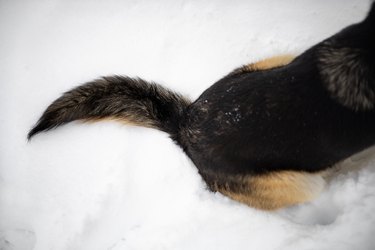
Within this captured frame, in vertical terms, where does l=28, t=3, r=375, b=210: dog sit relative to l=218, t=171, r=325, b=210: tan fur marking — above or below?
above

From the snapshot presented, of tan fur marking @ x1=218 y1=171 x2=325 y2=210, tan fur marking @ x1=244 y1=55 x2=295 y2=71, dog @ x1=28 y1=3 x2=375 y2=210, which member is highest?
tan fur marking @ x1=244 y1=55 x2=295 y2=71

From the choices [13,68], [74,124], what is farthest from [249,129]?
[13,68]

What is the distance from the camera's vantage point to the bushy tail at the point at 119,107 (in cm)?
280

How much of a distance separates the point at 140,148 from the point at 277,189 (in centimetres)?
145

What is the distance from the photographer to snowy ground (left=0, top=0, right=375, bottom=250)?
2848 millimetres

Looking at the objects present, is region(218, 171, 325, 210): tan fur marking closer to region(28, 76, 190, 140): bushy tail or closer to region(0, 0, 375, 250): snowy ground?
region(0, 0, 375, 250): snowy ground

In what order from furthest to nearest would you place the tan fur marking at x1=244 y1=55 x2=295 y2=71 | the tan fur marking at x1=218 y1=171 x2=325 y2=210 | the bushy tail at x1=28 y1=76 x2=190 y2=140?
the tan fur marking at x1=244 y1=55 x2=295 y2=71
the bushy tail at x1=28 y1=76 x2=190 y2=140
the tan fur marking at x1=218 y1=171 x2=325 y2=210

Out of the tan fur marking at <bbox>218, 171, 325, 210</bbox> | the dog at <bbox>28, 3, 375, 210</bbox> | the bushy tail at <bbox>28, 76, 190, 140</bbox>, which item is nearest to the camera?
the dog at <bbox>28, 3, 375, 210</bbox>

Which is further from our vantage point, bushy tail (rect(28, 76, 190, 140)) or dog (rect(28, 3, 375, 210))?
bushy tail (rect(28, 76, 190, 140))

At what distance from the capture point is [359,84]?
2156 mm

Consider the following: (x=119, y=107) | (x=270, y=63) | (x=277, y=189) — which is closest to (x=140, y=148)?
(x=119, y=107)

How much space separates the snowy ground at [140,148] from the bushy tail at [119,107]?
47 cm

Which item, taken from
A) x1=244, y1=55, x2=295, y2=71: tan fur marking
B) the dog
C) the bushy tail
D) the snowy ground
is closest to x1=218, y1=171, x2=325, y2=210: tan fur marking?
the dog

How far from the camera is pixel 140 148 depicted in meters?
3.27
